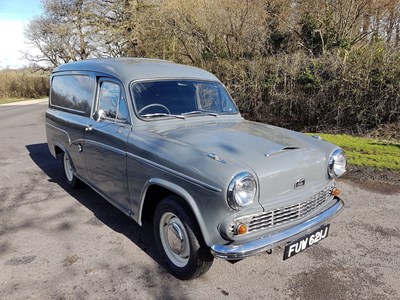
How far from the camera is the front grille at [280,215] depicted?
2.64 m

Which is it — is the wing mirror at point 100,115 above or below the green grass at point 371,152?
above

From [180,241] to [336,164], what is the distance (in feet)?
5.59

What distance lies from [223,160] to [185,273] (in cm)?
112

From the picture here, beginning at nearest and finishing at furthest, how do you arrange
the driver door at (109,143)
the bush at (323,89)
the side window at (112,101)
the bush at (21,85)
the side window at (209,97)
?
1. the driver door at (109,143)
2. the side window at (112,101)
3. the side window at (209,97)
4. the bush at (323,89)
5. the bush at (21,85)

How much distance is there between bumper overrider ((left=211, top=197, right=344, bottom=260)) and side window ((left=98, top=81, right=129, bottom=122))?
1.85 metres

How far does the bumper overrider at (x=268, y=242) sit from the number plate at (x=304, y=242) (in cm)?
3

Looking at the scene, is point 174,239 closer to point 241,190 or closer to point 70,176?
point 241,190

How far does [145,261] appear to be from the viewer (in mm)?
3377

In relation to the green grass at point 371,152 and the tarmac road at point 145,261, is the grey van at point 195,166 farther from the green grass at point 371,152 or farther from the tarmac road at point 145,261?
the green grass at point 371,152

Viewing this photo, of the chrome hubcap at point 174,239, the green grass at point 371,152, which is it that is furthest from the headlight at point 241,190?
the green grass at point 371,152

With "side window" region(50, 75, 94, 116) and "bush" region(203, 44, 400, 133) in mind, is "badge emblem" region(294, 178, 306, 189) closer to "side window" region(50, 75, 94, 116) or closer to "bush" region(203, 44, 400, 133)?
"side window" region(50, 75, 94, 116)

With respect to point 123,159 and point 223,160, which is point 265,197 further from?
point 123,159

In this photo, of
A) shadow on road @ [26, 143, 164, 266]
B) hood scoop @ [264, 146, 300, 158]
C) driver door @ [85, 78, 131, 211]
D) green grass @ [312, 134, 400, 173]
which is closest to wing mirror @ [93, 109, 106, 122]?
driver door @ [85, 78, 131, 211]

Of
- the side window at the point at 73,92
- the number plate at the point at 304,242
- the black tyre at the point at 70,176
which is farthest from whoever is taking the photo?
the black tyre at the point at 70,176
